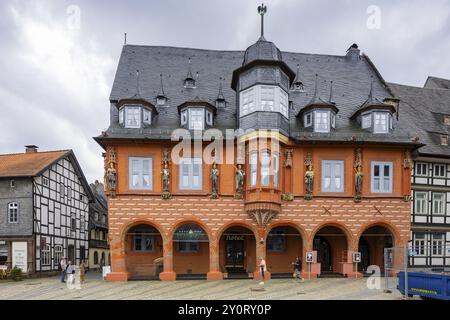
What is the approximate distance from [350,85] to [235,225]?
1337 cm

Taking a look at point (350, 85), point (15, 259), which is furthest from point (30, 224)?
point (350, 85)

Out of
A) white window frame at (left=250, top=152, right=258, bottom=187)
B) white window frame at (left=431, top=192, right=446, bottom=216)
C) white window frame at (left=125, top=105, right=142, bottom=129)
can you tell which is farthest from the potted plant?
white window frame at (left=431, top=192, right=446, bottom=216)

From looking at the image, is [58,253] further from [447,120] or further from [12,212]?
[447,120]

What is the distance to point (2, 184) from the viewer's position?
31.1 m

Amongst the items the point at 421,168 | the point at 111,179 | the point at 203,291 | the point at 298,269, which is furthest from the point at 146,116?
the point at 421,168

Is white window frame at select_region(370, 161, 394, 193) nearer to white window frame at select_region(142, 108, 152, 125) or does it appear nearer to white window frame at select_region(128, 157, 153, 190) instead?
white window frame at select_region(128, 157, 153, 190)

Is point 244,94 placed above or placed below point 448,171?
above

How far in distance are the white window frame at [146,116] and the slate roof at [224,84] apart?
0.38 meters

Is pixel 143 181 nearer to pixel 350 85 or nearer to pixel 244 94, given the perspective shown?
pixel 244 94

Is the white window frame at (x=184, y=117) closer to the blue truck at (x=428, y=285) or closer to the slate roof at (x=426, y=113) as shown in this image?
the blue truck at (x=428, y=285)

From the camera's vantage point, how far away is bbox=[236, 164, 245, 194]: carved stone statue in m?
25.7

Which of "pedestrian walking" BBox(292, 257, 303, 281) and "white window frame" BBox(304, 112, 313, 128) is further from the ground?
"white window frame" BBox(304, 112, 313, 128)

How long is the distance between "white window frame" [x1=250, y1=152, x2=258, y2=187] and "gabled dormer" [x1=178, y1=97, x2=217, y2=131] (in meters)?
3.54

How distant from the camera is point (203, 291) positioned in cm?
2103
